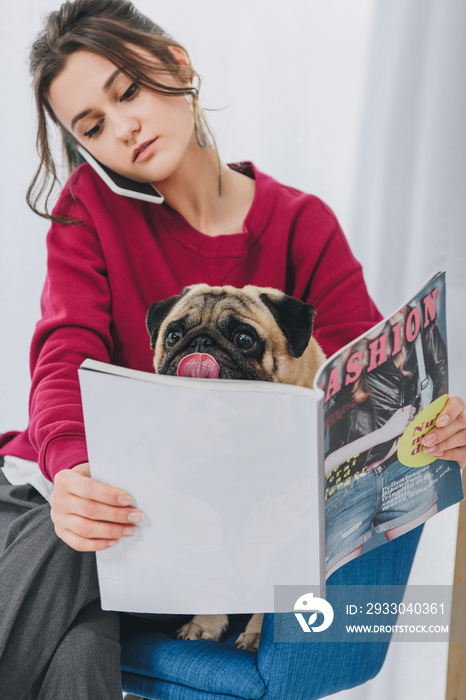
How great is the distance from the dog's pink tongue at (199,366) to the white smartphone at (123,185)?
357mm

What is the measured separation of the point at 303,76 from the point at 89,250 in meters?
0.79

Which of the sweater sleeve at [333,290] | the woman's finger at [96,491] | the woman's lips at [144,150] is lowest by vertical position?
the woman's finger at [96,491]

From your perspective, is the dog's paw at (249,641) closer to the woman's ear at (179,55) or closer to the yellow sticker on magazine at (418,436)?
the yellow sticker on magazine at (418,436)

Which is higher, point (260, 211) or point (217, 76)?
point (217, 76)

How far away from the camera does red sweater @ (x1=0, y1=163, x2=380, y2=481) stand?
3.57ft

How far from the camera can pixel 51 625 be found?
83 cm

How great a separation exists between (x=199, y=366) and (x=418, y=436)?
0.32m

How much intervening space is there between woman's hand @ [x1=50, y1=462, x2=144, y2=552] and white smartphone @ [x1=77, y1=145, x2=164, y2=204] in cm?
51

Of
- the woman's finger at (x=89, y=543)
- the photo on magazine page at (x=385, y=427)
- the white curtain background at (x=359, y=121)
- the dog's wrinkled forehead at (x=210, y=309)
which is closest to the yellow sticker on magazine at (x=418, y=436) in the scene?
the photo on magazine page at (x=385, y=427)

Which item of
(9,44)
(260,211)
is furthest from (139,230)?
(9,44)

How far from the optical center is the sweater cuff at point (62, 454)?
840 millimetres

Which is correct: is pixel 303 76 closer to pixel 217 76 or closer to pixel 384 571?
pixel 217 76

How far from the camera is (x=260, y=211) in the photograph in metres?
1.16

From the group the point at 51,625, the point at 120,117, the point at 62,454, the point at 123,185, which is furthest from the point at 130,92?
the point at 51,625
